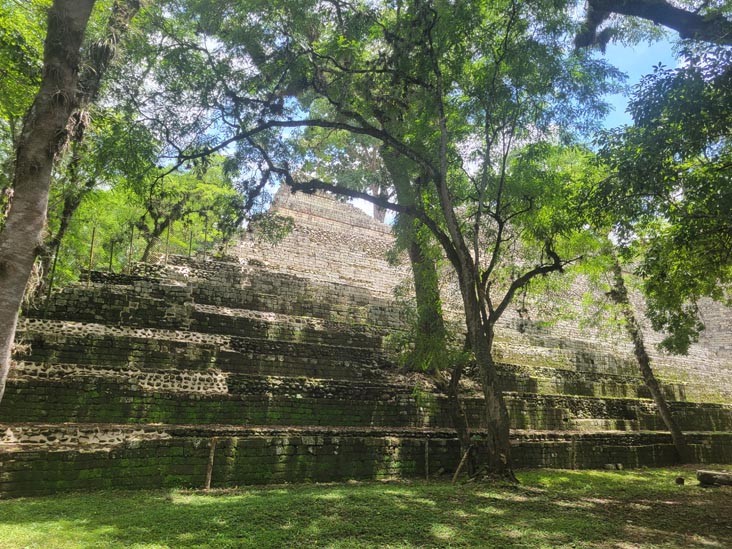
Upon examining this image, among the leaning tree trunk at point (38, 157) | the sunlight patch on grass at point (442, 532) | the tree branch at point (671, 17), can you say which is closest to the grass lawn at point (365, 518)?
the sunlight patch on grass at point (442, 532)

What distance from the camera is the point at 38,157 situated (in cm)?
482

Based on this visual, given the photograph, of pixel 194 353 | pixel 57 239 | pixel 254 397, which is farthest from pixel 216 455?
pixel 57 239

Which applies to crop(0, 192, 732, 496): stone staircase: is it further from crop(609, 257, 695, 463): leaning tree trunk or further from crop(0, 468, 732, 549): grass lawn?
crop(0, 468, 732, 549): grass lawn

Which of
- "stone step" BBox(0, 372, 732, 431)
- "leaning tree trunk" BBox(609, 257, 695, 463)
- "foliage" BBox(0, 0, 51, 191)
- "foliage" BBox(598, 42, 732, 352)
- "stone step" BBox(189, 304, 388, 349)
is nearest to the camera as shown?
"foliage" BBox(598, 42, 732, 352)

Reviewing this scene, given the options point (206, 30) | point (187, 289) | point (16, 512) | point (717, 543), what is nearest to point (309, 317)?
point (187, 289)

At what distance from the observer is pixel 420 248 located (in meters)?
10.5

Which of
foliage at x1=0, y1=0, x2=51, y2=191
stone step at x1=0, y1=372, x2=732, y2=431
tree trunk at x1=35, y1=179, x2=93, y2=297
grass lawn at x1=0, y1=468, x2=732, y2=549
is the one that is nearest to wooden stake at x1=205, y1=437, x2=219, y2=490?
grass lawn at x1=0, y1=468, x2=732, y2=549

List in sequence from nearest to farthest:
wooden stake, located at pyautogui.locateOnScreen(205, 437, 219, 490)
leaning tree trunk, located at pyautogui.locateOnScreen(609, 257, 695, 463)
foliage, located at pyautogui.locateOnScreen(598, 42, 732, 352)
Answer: foliage, located at pyautogui.locateOnScreen(598, 42, 732, 352)
wooden stake, located at pyautogui.locateOnScreen(205, 437, 219, 490)
leaning tree trunk, located at pyautogui.locateOnScreen(609, 257, 695, 463)

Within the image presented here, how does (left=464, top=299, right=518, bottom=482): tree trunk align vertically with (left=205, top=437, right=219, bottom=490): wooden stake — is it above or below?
above

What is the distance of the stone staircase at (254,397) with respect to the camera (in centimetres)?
674

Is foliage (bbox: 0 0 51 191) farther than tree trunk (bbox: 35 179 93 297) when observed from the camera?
Yes

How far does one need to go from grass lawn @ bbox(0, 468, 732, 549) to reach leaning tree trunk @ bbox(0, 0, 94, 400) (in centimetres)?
158

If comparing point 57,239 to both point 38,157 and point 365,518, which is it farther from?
point 365,518

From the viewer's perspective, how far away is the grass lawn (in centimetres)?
447
